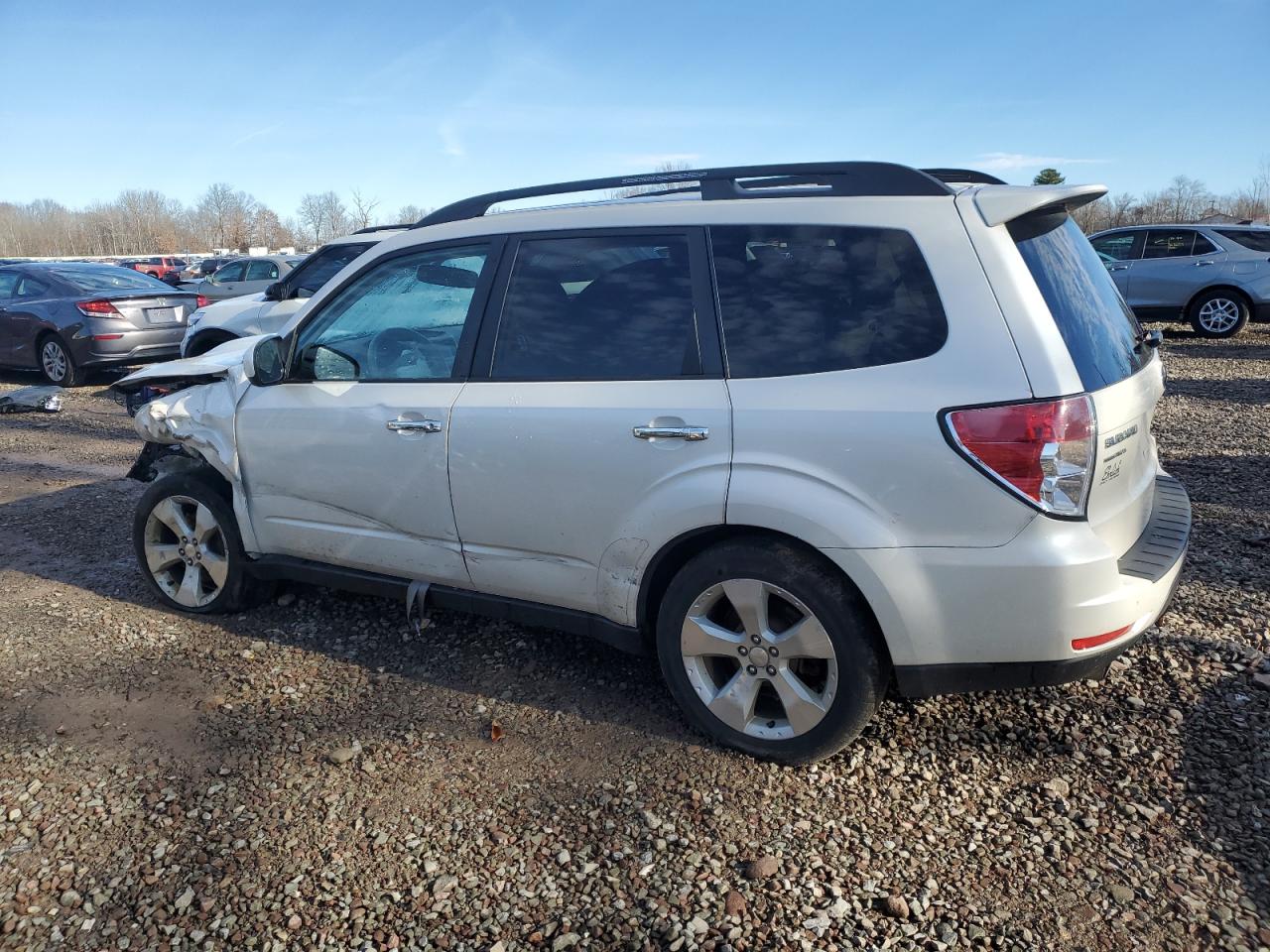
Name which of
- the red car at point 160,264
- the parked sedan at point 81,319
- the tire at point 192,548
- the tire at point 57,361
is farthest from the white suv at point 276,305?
the red car at point 160,264

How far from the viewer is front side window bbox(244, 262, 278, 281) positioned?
17.5 meters

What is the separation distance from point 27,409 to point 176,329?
2158mm

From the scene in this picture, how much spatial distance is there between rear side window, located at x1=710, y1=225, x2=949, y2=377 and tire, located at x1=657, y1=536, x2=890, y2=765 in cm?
61

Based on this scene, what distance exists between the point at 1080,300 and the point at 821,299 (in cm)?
82

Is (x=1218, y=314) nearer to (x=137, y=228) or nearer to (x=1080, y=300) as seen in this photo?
(x=1080, y=300)

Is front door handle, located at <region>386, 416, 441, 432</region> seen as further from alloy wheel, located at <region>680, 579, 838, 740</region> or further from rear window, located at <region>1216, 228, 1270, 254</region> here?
rear window, located at <region>1216, 228, 1270, 254</region>

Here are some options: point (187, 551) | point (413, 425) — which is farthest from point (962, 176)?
point (187, 551)

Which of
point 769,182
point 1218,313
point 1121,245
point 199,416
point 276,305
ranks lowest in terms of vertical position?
point 199,416

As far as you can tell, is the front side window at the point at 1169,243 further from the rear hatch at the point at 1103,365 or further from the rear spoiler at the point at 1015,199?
the rear spoiler at the point at 1015,199

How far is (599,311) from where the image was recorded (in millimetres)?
3217

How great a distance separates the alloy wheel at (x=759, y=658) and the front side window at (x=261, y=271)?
1687 centimetres

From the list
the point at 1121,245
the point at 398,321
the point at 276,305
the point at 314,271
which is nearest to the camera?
the point at 398,321

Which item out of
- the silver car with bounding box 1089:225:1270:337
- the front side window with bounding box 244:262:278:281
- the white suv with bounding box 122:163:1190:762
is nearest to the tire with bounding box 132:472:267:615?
the white suv with bounding box 122:163:1190:762

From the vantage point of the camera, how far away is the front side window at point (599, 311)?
3.05 metres
